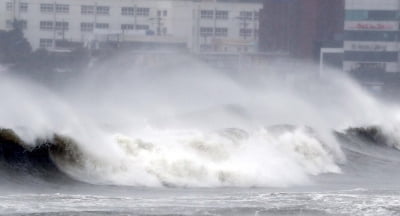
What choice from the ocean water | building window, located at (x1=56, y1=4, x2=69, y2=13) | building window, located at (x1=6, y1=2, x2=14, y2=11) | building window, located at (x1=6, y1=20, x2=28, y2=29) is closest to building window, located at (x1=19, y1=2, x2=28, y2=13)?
building window, located at (x1=6, y1=2, x2=14, y2=11)

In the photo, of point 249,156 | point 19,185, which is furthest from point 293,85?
point 19,185

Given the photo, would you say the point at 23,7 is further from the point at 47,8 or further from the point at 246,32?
the point at 246,32

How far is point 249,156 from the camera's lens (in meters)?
33.0

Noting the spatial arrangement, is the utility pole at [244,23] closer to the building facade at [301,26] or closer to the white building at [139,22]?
the white building at [139,22]

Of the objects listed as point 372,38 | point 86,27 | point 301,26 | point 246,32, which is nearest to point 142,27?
point 86,27

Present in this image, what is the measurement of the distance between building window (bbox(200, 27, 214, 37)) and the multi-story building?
1284cm

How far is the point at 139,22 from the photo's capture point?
105m

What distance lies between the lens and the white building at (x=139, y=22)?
323ft

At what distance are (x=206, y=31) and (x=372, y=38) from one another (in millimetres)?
15280

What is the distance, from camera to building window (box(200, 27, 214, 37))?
345 feet

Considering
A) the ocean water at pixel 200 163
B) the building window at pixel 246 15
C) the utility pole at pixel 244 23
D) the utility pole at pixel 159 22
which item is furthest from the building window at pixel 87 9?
the ocean water at pixel 200 163

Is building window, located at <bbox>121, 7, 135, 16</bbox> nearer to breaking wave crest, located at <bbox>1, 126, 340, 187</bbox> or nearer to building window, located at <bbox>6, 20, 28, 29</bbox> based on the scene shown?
building window, located at <bbox>6, 20, 28, 29</bbox>

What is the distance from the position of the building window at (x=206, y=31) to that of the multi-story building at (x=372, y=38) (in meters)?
12.8

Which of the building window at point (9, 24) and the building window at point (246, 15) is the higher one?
the building window at point (246, 15)
